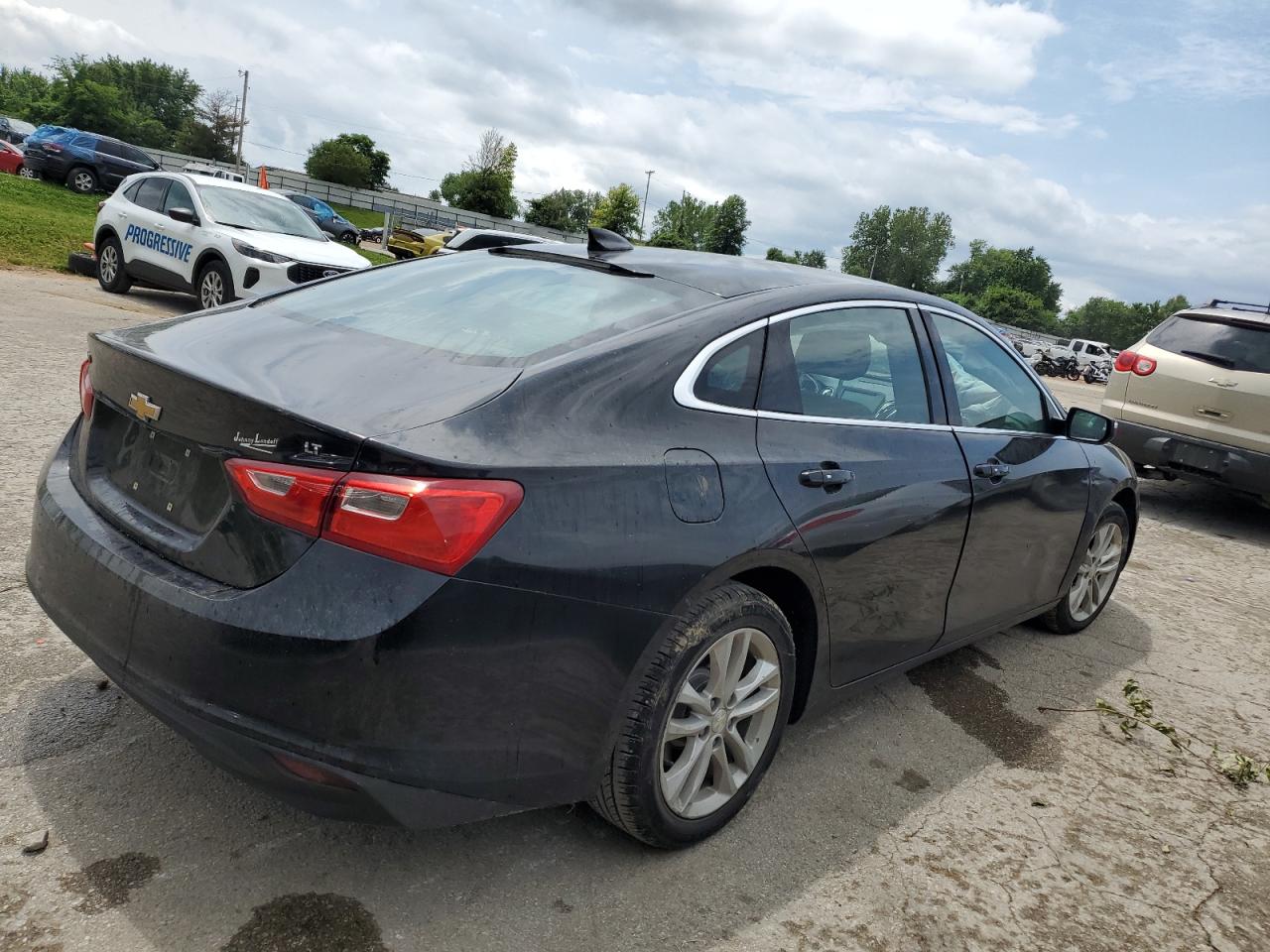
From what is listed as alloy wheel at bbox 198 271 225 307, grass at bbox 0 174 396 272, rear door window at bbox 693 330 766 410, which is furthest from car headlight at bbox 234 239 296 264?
rear door window at bbox 693 330 766 410

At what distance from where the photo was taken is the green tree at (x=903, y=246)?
137 meters

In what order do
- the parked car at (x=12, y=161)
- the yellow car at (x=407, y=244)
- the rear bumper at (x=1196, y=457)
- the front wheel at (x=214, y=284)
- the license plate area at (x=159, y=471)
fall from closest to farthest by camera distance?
the license plate area at (x=159, y=471)
the rear bumper at (x=1196, y=457)
the front wheel at (x=214, y=284)
the parked car at (x=12, y=161)
the yellow car at (x=407, y=244)

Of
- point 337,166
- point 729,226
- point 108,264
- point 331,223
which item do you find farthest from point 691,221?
point 108,264

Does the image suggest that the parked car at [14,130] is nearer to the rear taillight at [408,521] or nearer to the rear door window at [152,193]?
the rear door window at [152,193]

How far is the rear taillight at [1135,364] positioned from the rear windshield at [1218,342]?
0.72 feet

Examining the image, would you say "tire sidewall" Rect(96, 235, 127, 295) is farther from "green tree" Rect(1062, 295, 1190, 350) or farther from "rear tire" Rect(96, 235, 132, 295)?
"green tree" Rect(1062, 295, 1190, 350)

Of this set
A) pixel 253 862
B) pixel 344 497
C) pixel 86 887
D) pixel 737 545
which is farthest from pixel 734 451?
pixel 86 887

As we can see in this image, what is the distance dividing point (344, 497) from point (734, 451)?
104 centimetres

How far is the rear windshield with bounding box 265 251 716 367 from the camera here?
2.60 m

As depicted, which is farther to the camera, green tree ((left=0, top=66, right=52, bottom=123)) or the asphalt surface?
green tree ((left=0, top=66, right=52, bottom=123))

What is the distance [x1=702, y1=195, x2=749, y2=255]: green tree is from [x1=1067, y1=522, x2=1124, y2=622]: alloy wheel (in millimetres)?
95062

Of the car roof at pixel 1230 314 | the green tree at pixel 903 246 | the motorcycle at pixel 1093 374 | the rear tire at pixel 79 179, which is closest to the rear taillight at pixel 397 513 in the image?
the car roof at pixel 1230 314

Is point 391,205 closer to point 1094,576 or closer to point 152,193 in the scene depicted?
point 152,193

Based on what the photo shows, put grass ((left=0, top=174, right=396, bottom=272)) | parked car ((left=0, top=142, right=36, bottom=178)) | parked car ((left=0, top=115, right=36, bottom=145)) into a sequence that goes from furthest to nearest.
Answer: parked car ((left=0, top=115, right=36, bottom=145)) → parked car ((left=0, top=142, right=36, bottom=178)) → grass ((left=0, top=174, right=396, bottom=272))
